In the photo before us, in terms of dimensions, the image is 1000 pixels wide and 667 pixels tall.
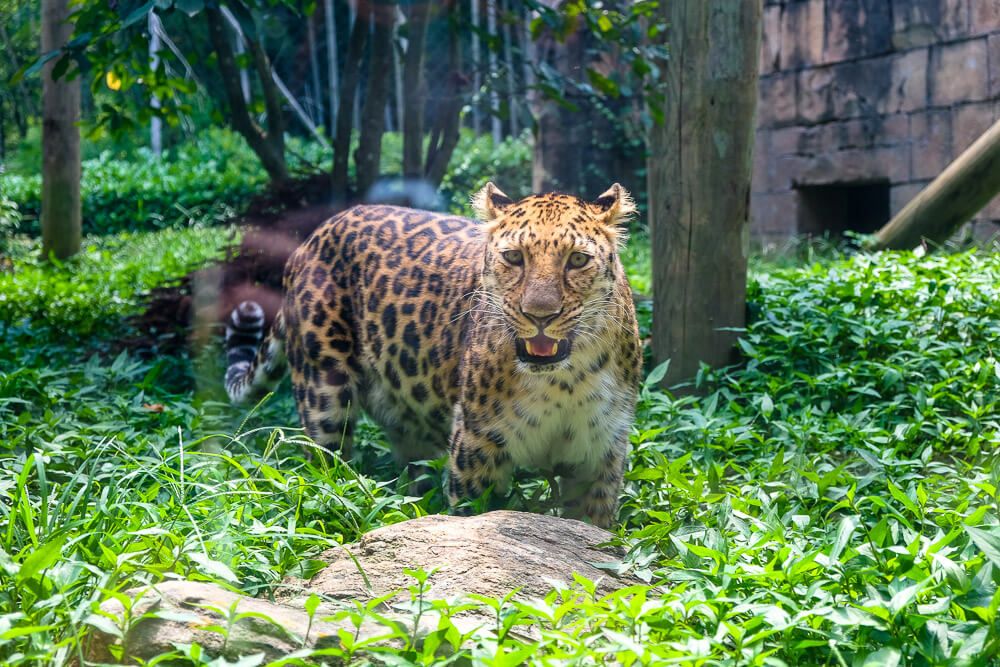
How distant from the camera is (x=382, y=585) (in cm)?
288

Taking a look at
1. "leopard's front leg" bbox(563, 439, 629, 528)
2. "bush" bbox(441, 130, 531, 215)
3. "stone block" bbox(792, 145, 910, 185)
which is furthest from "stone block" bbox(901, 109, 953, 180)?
"bush" bbox(441, 130, 531, 215)

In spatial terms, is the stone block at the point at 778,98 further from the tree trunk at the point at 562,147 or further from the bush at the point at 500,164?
the bush at the point at 500,164

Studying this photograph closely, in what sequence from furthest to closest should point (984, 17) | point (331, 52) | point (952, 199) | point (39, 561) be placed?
point (331, 52) < point (984, 17) < point (952, 199) < point (39, 561)

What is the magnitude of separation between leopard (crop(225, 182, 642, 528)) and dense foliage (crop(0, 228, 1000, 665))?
9.2 inches

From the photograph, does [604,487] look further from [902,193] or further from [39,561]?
[902,193]

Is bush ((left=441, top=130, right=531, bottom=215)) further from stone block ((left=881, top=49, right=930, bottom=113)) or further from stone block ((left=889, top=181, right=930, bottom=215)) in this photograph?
stone block ((left=881, top=49, right=930, bottom=113))

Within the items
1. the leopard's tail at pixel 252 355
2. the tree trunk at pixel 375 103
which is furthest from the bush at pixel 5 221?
the leopard's tail at pixel 252 355

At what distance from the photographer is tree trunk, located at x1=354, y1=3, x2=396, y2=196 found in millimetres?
7637

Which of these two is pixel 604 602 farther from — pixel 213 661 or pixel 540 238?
pixel 540 238

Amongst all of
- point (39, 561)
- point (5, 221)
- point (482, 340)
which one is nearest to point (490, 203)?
point (482, 340)

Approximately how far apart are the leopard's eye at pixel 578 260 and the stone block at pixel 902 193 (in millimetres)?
6833

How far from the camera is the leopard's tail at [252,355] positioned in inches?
205

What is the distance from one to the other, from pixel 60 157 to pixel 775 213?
23.8 ft

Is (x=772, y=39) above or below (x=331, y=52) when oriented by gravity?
below
